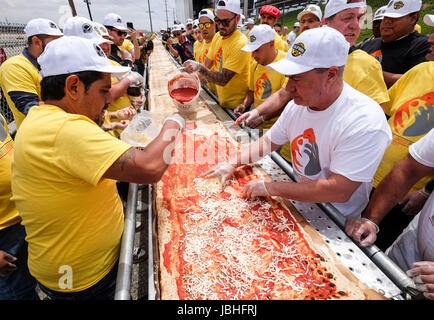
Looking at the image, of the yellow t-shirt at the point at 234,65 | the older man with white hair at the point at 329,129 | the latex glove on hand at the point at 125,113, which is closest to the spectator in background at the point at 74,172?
the older man with white hair at the point at 329,129

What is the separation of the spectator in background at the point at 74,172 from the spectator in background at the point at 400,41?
3000 millimetres

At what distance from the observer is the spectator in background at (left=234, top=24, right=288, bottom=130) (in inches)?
98.0

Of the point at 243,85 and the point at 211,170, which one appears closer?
the point at 211,170

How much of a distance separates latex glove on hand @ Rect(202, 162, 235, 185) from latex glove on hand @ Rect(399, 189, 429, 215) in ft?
4.61

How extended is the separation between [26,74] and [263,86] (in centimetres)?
257

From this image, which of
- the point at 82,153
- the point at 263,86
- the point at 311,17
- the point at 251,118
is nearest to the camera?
the point at 82,153

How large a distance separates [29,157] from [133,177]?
1.57 ft

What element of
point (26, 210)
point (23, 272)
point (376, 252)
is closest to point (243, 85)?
point (376, 252)

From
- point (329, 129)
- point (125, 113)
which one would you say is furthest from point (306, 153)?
point (125, 113)

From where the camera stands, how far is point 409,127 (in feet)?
5.68

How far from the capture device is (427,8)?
11.2m

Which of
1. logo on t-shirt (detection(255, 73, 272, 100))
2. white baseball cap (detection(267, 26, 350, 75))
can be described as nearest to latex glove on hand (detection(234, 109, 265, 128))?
logo on t-shirt (detection(255, 73, 272, 100))

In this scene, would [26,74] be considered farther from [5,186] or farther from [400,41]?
[400,41]

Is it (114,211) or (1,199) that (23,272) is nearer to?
(1,199)
